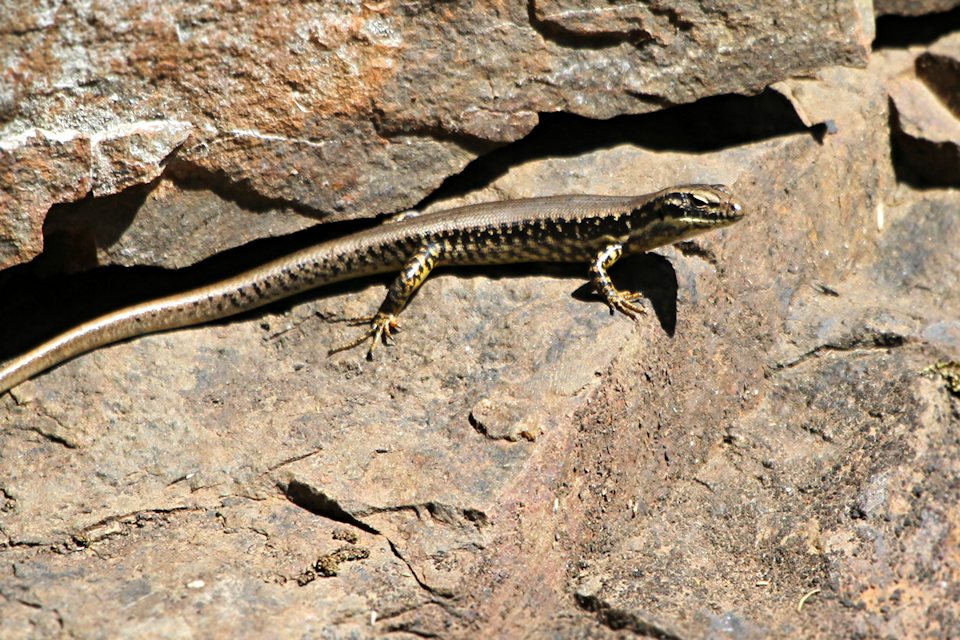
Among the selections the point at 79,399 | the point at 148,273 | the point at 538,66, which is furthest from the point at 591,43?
the point at 79,399

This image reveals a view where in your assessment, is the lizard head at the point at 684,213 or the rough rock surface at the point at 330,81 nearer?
the rough rock surface at the point at 330,81

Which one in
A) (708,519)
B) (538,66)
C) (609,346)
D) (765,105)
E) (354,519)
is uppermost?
(538,66)

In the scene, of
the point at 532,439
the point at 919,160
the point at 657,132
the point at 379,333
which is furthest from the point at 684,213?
the point at 919,160

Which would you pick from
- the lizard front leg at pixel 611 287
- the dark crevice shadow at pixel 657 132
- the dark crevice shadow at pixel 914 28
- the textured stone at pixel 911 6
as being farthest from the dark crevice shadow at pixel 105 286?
the dark crevice shadow at pixel 914 28

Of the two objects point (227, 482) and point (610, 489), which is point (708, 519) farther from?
point (227, 482)

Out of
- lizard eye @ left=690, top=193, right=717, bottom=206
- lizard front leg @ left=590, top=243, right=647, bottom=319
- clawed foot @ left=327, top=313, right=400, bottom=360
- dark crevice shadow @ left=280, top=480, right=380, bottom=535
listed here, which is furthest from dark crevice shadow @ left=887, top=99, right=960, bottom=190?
dark crevice shadow @ left=280, top=480, right=380, bottom=535

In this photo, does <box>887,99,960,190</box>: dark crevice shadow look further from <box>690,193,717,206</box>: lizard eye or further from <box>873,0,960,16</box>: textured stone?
<box>690,193,717,206</box>: lizard eye

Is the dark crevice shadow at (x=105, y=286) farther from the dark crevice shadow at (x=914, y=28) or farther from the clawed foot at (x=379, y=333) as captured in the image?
the dark crevice shadow at (x=914, y=28)
